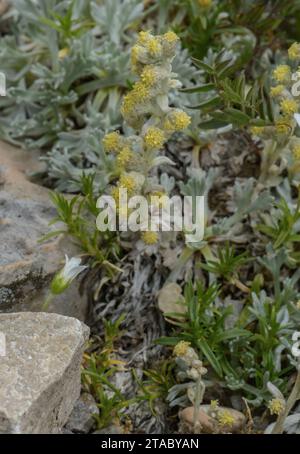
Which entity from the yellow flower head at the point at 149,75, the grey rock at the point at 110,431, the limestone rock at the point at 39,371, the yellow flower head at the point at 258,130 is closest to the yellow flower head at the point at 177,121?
the yellow flower head at the point at 149,75

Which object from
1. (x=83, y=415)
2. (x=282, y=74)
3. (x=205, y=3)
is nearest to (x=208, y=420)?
(x=83, y=415)

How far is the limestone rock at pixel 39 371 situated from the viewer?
262 centimetres

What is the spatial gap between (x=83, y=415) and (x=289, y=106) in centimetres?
163

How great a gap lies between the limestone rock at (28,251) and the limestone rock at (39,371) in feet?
1.12

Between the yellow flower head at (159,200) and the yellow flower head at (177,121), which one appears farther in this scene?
the yellow flower head at (159,200)

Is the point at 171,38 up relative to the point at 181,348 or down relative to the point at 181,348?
up

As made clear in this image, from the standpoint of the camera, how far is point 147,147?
10.7ft

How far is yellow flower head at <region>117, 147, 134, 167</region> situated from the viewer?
3.25 metres

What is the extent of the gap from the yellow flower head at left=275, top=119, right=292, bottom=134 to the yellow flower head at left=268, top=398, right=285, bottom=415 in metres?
1.18

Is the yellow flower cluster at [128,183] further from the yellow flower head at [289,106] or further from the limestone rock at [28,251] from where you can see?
the yellow flower head at [289,106]

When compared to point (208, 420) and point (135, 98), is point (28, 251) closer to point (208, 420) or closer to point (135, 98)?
point (135, 98)

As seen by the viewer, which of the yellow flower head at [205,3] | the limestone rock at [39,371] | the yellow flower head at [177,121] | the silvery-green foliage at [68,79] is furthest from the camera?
the yellow flower head at [205,3]

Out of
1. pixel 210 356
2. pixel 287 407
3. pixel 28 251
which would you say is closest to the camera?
pixel 287 407

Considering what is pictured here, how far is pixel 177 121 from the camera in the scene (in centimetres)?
318
